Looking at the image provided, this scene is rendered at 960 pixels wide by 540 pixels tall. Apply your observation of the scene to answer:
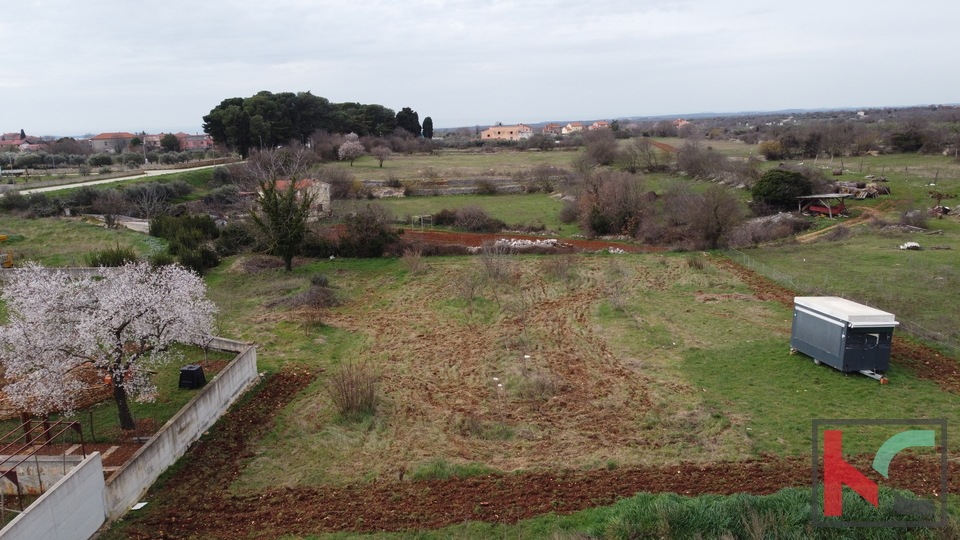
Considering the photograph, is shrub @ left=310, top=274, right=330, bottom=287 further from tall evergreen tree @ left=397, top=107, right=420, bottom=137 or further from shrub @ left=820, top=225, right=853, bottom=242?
A: tall evergreen tree @ left=397, top=107, right=420, bottom=137

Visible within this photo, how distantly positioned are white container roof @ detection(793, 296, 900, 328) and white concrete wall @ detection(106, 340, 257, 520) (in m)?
13.9

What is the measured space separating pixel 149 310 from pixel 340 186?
35.4m

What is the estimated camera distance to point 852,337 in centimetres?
1353

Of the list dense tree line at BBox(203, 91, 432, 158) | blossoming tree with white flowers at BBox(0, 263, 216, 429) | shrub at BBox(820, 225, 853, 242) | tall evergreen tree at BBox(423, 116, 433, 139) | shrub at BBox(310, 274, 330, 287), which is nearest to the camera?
blossoming tree with white flowers at BBox(0, 263, 216, 429)

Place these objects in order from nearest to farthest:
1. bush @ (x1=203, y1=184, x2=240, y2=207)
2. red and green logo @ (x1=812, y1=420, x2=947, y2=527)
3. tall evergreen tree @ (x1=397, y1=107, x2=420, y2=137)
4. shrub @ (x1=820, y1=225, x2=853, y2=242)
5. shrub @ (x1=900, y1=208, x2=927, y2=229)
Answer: red and green logo @ (x1=812, y1=420, x2=947, y2=527), shrub @ (x1=820, y1=225, x2=853, y2=242), shrub @ (x1=900, y1=208, x2=927, y2=229), bush @ (x1=203, y1=184, x2=240, y2=207), tall evergreen tree @ (x1=397, y1=107, x2=420, y2=137)

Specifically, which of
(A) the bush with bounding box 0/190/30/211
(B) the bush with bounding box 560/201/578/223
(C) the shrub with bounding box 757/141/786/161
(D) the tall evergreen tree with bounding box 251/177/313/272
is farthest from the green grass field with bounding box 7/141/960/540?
(C) the shrub with bounding box 757/141/786/161

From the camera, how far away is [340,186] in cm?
4581

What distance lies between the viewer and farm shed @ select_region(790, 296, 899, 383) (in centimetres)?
1345

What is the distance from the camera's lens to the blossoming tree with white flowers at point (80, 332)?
34.8ft

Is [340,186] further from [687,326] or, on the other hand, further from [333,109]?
[333,109]

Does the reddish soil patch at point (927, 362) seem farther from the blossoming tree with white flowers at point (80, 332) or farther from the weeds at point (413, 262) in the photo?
the weeds at point (413, 262)

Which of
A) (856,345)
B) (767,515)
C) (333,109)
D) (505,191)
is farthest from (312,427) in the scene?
(333,109)

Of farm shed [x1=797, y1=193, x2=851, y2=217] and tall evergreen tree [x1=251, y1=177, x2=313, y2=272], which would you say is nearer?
tall evergreen tree [x1=251, y1=177, x2=313, y2=272]

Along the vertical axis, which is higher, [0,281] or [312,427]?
[0,281]
